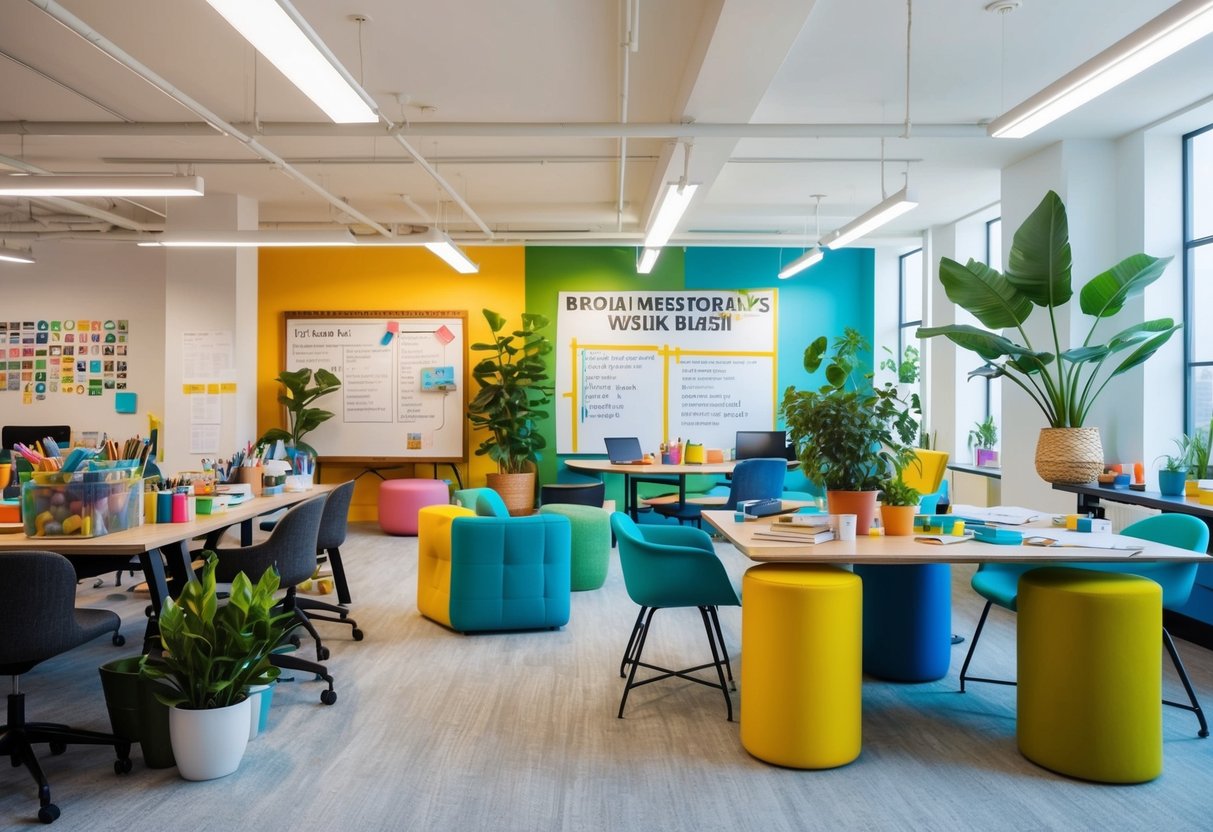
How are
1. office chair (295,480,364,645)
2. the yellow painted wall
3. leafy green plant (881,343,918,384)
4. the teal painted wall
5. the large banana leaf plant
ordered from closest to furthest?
1. office chair (295,480,364,645)
2. the large banana leaf plant
3. leafy green plant (881,343,918,384)
4. the yellow painted wall
5. the teal painted wall

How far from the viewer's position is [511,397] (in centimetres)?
893

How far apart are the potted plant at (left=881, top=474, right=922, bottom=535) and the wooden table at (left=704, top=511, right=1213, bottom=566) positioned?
0.58 feet

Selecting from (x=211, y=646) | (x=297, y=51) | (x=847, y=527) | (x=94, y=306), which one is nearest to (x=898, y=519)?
(x=847, y=527)

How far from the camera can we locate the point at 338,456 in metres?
9.51

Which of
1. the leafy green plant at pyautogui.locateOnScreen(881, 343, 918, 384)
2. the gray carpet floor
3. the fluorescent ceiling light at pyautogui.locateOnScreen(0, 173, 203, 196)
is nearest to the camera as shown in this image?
the gray carpet floor

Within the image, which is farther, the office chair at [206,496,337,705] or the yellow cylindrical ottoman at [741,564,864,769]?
the office chair at [206,496,337,705]

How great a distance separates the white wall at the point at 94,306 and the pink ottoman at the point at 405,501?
9.93ft

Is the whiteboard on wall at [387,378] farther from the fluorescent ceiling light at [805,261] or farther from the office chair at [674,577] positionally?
the office chair at [674,577]

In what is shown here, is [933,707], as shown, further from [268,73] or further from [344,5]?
[268,73]

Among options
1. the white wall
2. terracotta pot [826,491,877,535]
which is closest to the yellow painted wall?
the white wall

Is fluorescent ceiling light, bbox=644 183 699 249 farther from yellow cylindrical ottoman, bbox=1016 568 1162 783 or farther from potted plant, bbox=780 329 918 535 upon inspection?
yellow cylindrical ottoman, bbox=1016 568 1162 783

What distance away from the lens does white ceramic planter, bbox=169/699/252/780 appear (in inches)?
115

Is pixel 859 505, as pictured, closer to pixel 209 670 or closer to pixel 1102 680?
pixel 1102 680

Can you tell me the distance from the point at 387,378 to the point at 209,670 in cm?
685
